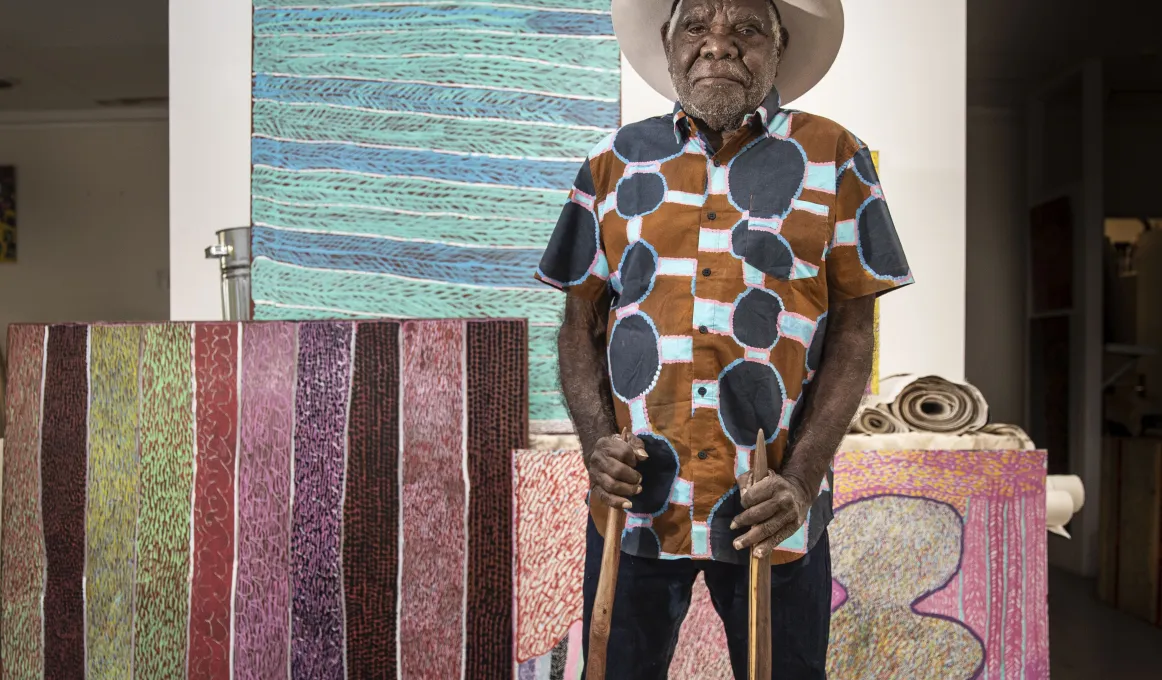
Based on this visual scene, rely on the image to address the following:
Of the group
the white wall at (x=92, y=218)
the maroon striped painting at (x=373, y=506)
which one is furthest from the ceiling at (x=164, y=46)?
the maroon striped painting at (x=373, y=506)

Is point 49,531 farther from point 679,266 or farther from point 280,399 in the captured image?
point 679,266

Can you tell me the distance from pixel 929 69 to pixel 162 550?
274cm

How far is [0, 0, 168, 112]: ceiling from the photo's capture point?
143 inches

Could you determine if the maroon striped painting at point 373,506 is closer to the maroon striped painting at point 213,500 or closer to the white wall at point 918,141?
the maroon striped painting at point 213,500

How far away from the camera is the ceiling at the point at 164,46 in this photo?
3199 millimetres

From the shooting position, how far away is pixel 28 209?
15.8ft

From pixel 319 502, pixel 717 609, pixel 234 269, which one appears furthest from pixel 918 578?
pixel 234 269

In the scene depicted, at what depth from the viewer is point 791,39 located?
4.44 feet

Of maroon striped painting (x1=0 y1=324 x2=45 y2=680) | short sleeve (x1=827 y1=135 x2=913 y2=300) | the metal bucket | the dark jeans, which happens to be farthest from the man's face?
maroon striped painting (x1=0 y1=324 x2=45 y2=680)

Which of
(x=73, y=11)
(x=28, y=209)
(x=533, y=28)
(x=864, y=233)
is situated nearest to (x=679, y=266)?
(x=864, y=233)

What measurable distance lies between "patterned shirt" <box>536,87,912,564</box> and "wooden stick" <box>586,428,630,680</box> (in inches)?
2.4

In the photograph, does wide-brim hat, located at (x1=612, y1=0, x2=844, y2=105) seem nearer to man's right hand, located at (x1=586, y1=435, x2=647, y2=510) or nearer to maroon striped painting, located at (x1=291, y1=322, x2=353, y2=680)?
man's right hand, located at (x1=586, y1=435, x2=647, y2=510)

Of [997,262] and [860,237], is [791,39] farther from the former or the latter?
[997,262]

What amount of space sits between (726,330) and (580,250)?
0.89ft
